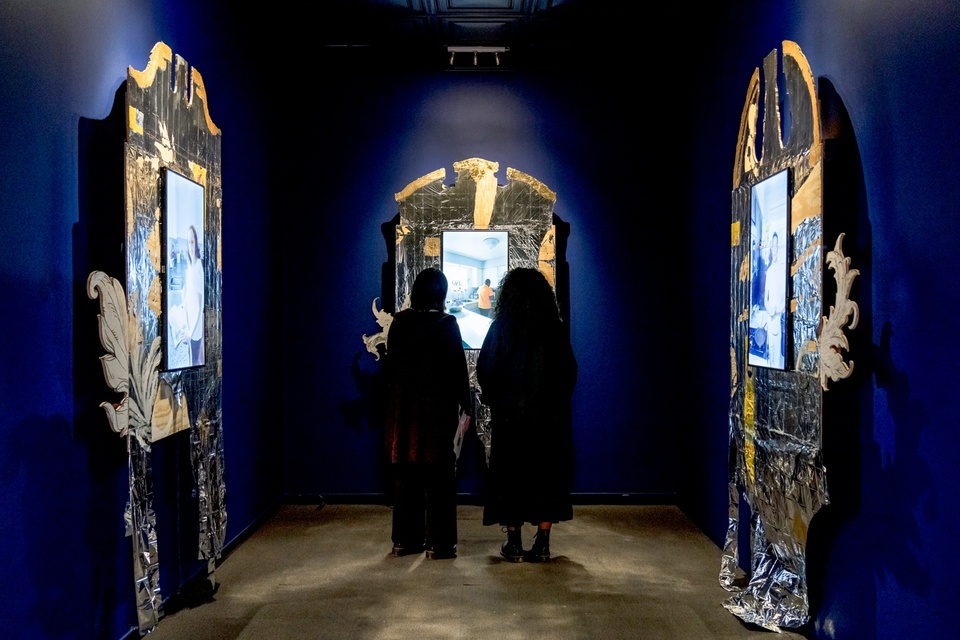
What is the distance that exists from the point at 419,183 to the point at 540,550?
7.82 ft

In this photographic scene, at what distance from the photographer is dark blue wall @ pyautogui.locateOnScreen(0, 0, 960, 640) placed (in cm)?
200

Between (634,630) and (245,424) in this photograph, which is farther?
(245,424)

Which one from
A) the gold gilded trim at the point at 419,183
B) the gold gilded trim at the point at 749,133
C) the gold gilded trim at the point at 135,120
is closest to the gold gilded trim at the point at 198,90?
the gold gilded trim at the point at 135,120

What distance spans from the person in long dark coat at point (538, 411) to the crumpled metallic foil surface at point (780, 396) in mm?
795

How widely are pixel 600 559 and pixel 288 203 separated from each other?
9.93ft

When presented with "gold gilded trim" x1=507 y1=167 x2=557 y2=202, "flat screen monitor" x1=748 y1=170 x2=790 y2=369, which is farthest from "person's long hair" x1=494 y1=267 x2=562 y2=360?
"gold gilded trim" x1=507 y1=167 x2=557 y2=202

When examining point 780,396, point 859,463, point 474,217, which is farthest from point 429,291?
point 859,463

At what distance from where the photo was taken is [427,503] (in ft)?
11.9

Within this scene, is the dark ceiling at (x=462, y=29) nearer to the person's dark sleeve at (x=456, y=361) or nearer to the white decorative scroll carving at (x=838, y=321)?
the person's dark sleeve at (x=456, y=361)

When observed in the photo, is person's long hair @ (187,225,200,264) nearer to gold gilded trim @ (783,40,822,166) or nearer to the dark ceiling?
the dark ceiling

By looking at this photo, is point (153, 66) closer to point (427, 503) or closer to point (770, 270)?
point (427, 503)

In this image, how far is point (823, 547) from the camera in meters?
2.56

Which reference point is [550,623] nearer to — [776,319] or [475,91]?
[776,319]

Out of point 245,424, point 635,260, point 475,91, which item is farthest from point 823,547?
point 475,91
